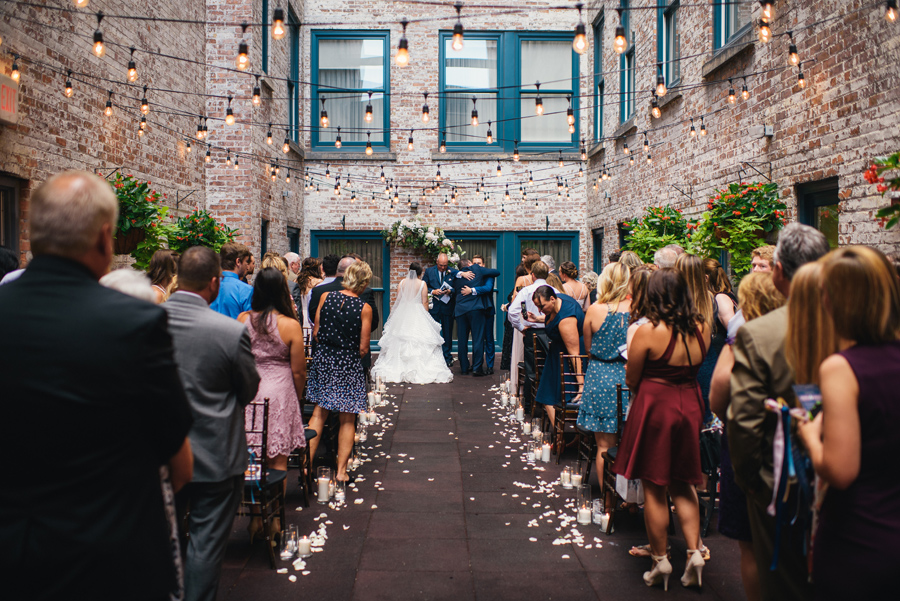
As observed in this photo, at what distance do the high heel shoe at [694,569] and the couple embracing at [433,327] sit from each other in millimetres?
6514

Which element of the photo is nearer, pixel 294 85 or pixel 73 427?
pixel 73 427

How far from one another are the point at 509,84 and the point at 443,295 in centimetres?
484

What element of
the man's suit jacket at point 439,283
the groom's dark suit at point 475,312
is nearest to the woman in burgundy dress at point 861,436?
the groom's dark suit at point 475,312

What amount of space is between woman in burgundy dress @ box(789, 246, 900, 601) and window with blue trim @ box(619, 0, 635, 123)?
362 inches

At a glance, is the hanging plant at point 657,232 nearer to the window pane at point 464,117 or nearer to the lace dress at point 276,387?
the lace dress at point 276,387

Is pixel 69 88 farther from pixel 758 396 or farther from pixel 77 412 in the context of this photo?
pixel 758 396

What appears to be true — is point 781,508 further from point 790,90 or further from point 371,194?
point 371,194

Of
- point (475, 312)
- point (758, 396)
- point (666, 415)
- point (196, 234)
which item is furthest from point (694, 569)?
point (475, 312)

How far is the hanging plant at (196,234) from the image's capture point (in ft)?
21.3

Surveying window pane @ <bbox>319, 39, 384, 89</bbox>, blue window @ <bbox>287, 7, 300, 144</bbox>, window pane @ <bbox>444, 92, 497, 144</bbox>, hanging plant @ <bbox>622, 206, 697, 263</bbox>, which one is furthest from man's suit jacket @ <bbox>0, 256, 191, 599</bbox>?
window pane @ <bbox>319, 39, 384, 89</bbox>

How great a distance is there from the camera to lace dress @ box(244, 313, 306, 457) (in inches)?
159

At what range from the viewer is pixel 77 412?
5.07ft

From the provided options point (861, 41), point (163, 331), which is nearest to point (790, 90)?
point (861, 41)

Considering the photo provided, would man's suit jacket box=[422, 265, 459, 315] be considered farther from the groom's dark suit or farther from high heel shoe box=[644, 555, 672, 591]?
high heel shoe box=[644, 555, 672, 591]
